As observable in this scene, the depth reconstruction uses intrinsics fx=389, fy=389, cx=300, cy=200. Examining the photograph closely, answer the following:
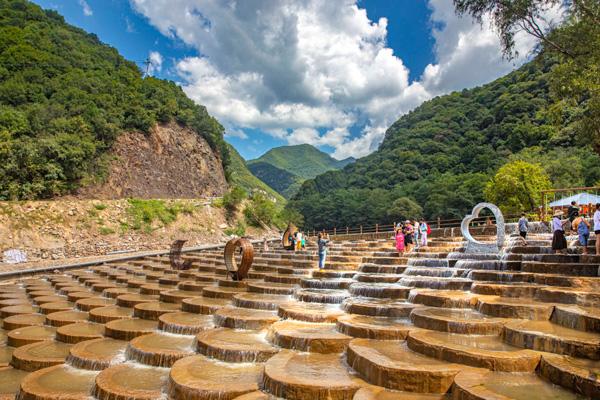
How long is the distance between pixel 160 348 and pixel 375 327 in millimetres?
3812

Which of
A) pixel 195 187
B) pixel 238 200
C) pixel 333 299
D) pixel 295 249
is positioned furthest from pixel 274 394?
pixel 195 187

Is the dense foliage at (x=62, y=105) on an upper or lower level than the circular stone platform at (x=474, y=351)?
upper

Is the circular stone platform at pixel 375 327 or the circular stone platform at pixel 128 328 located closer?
the circular stone platform at pixel 375 327

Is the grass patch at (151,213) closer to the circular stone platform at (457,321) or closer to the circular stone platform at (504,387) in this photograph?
the circular stone platform at (457,321)

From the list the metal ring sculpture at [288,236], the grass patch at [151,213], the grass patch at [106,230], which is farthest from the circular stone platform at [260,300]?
the grass patch at [151,213]

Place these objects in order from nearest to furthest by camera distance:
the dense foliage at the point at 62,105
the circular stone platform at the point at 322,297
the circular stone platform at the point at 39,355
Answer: the circular stone platform at the point at 39,355 → the circular stone platform at the point at 322,297 → the dense foliage at the point at 62,105

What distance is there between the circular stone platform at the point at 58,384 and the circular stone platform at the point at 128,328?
1.24 m

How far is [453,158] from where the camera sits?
228 ft

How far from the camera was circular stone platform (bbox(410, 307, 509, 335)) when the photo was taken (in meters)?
6.32

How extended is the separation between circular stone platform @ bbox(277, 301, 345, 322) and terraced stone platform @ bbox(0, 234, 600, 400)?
0.03m

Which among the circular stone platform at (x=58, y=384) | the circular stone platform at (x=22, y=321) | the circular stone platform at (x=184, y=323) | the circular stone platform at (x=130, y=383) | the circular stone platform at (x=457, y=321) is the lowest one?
the circular stone platform at (x=58, y=384)

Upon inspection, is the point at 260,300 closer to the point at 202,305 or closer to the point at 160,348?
the point at 202,305

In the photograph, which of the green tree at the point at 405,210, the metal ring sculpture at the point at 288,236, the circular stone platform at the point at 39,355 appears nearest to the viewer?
the circular stone platform at the point at 39,355

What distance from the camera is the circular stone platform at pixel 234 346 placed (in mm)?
6281
